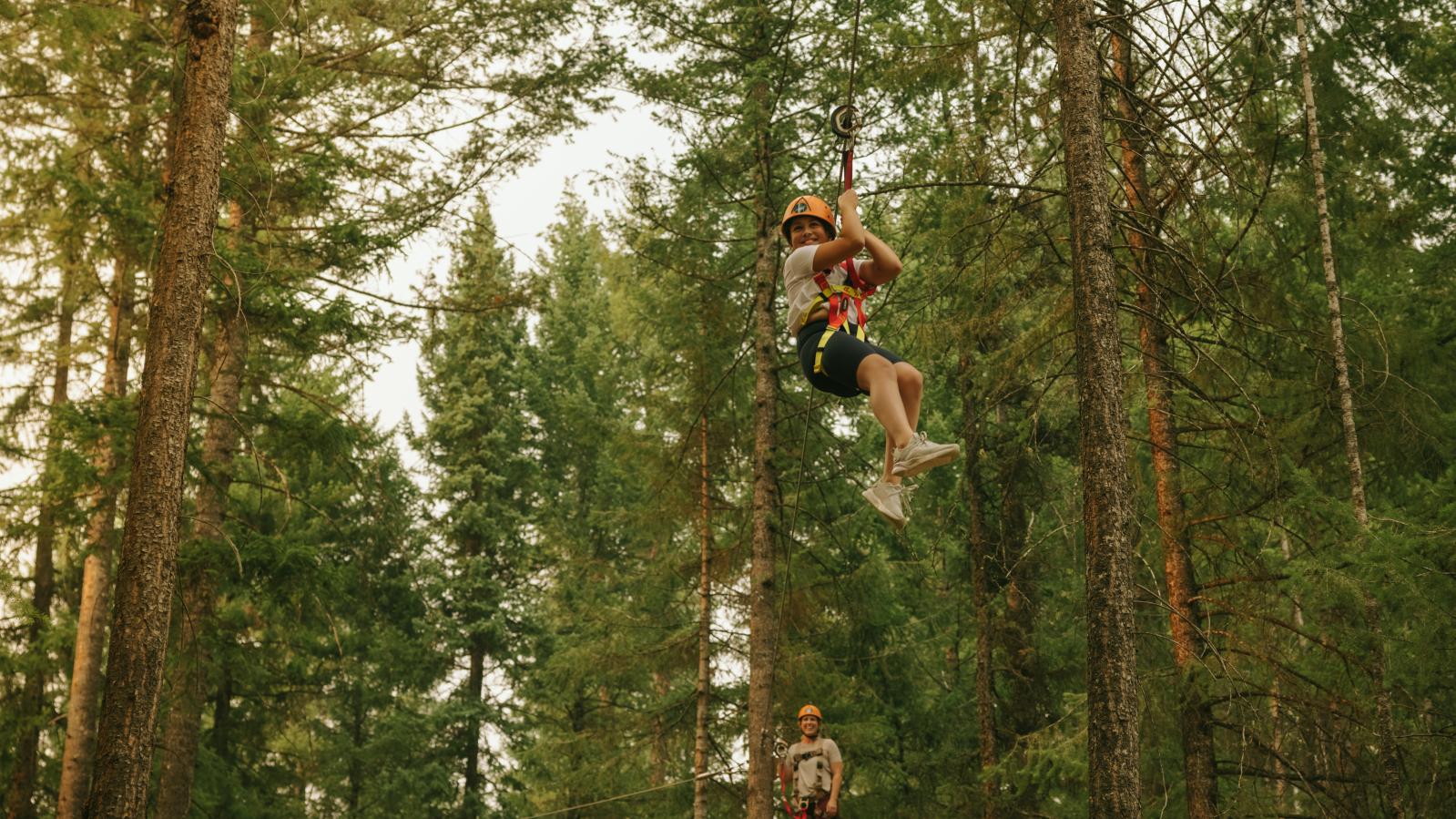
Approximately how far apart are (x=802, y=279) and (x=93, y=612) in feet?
31.6

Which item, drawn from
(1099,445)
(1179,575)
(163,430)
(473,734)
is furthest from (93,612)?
(473,734)

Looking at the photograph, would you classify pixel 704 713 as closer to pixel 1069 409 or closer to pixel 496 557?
pixel 1069 409

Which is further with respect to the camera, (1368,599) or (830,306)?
(1368,599)

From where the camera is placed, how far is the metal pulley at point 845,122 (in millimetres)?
6363

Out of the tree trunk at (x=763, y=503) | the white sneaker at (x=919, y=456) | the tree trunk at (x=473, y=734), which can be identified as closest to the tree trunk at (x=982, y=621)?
the tree trunk at (x=763, y=503)

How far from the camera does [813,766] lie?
10578 mm

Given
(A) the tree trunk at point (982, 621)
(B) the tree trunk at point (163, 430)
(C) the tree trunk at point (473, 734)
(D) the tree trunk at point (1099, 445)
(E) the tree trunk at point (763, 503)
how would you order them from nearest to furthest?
(D) the tree trunk at point (1099, 445), (B) the tree trunk at point (163, 430), (E) the tree trunk at point (763, 503), (A) the tree trunk at point (982, 621), (C) the tree trunk at point (473, 734)

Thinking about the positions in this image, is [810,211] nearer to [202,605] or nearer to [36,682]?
[202,605]

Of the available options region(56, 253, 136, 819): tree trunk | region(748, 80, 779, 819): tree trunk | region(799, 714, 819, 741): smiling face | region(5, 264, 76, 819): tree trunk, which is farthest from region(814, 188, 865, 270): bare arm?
region(5, 264, 76, 819): tree trunk

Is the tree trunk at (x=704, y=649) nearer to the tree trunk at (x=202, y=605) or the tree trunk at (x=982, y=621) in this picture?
the tree trunk at (x=982, y=621)

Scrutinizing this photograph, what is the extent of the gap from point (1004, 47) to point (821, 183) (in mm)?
4653

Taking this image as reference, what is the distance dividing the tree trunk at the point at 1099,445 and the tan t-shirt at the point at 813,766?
5026mm

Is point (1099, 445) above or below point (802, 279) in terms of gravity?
below

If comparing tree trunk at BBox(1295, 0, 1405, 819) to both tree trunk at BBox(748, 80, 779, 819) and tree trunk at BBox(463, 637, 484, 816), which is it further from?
tree trunk at BBox(463, 637, 484, 816)
